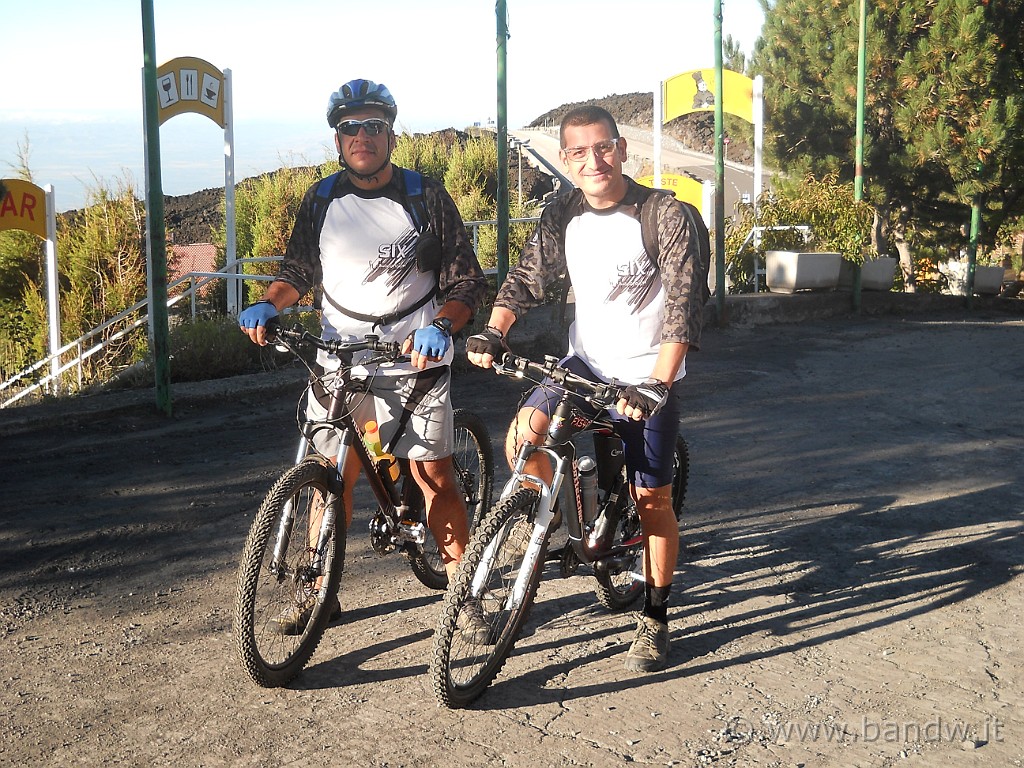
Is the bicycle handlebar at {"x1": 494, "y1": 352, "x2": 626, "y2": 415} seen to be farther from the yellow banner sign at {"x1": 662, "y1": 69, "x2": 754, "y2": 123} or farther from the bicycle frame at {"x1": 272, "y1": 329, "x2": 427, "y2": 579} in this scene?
the yellow banner sign at {"x1": 662, "y1": 69, "x2": 754, "y2": 123}

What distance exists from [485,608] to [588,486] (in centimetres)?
65

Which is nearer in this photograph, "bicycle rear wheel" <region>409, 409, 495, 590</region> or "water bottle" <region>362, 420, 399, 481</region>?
"water bottle" <region>362, 420, 399, 481</region>

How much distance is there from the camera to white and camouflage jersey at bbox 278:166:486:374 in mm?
4258

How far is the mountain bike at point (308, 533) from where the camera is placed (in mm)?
3754

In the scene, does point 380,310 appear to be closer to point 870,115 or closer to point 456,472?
point 456,472

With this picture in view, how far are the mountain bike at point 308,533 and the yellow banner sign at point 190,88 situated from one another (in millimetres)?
10145

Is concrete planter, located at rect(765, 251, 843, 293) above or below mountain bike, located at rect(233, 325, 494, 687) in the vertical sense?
above

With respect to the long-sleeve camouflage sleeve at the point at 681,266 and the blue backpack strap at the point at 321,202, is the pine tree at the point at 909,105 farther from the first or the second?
the blue backpack strap at the point at 321,202

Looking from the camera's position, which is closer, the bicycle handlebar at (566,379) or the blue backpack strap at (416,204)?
the bicycle handlebar at (566,379)

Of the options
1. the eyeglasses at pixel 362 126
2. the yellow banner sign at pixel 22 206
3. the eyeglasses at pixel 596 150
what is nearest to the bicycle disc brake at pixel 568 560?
the eyeglasses at pixel 596 150

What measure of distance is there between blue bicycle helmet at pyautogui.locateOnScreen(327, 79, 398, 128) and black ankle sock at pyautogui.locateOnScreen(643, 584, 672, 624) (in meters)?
1.97

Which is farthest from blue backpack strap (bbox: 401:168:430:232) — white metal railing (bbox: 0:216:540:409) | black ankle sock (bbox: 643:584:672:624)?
white metal railing (bbox: 0:216:540:409)

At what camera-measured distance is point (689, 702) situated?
3.95m

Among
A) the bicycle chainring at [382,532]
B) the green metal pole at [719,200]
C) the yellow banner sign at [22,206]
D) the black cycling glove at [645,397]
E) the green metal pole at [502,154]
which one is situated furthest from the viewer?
the green metal pole at [719,200]
